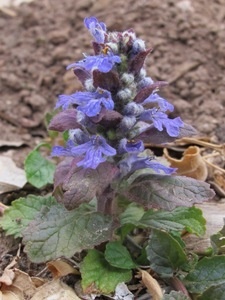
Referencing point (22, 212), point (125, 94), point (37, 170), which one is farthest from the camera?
point (37, 170)

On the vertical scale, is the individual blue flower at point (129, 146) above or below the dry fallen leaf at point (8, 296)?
above

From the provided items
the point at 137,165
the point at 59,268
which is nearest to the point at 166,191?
the point at 137,165

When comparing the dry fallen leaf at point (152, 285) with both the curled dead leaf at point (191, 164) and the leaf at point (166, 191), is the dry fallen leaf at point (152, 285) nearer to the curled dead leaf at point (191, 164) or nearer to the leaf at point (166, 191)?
the leaf at point (166, 191)

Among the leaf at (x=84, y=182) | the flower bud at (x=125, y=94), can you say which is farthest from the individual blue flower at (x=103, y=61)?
the leaf at (x=84, y=182)

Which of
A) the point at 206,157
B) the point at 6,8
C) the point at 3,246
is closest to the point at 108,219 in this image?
the point at 3,246

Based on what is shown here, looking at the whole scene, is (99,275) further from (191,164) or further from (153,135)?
(191,164)

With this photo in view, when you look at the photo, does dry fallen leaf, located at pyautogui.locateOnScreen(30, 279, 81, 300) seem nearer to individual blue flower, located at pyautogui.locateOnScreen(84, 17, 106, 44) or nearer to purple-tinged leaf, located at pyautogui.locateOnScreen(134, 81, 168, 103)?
purple-tinged leaf, located at pyautogui.locateOnScreen(134, 81, 168, 103)

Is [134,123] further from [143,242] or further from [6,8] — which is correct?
[6,8]
